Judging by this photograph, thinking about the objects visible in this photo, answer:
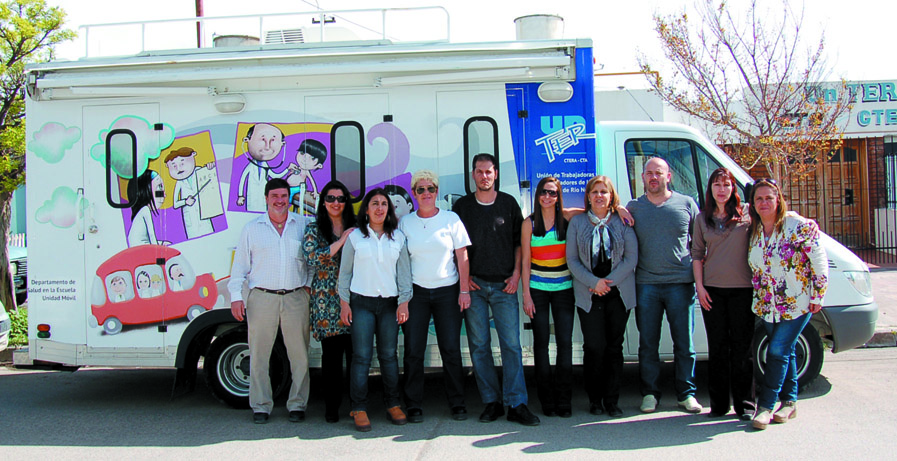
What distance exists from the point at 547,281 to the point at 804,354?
2308 millimetres

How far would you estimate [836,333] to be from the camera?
5.63 metres

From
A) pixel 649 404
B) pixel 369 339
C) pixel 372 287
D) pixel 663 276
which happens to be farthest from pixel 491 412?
pixel 663 276

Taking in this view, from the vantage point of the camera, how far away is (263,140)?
5684 millimetres

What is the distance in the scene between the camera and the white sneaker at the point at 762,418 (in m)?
4.86

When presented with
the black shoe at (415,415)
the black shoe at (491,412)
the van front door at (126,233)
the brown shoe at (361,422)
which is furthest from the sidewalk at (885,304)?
the van front door at (126,233)

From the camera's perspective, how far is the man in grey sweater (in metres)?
5.17

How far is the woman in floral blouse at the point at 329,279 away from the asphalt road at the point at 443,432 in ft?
1.23

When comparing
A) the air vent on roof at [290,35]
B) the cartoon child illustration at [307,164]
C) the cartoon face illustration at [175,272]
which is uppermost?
the air vent on roof at [290,35]

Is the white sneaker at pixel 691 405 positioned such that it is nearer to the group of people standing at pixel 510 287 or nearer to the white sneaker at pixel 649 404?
the group of people standing at pixel 510 287

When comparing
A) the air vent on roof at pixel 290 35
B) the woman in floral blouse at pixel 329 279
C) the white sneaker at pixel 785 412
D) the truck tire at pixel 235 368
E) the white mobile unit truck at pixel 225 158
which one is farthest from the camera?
the air vent on roof at pixel 290 35

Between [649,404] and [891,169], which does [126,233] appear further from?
[891,169]

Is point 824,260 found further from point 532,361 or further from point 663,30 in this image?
point 663,30

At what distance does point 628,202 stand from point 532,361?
149 centimetres

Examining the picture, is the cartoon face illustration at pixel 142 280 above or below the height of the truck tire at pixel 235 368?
above
